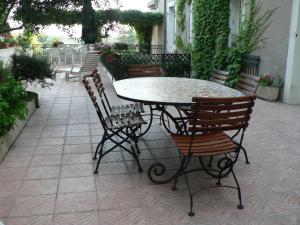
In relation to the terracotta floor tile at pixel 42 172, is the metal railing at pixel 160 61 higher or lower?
higher

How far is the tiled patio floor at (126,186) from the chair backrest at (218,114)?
2.18 ft

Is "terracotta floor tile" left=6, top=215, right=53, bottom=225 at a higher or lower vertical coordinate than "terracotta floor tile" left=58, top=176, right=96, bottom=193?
lower

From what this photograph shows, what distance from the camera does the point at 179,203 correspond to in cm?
272

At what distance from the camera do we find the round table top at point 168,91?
10.1 feet

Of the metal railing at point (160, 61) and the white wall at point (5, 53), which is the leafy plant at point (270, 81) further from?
the white wall at point (5, 53)

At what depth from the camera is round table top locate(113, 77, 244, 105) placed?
3090 millimetres

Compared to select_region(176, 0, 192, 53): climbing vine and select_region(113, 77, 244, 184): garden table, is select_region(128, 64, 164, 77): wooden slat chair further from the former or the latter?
select_region(176, 0, 192, 53): climbing vine

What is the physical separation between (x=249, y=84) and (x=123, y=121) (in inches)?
66.6

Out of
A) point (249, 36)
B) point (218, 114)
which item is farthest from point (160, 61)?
point (218, 114)

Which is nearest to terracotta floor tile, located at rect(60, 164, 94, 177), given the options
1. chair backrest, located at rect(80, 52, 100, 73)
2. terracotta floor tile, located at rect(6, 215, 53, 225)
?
terracotta floor tile, located at rect(6, 215, 53, 225)

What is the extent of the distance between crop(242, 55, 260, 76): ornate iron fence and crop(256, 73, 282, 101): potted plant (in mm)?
637

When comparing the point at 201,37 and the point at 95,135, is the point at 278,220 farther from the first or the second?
the point at 201,37

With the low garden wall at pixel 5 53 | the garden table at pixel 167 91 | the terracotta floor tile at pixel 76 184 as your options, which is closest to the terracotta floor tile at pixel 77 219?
the terracotta floor tile at pixel 76 184

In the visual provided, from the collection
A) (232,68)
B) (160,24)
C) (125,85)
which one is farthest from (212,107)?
(160,24)
